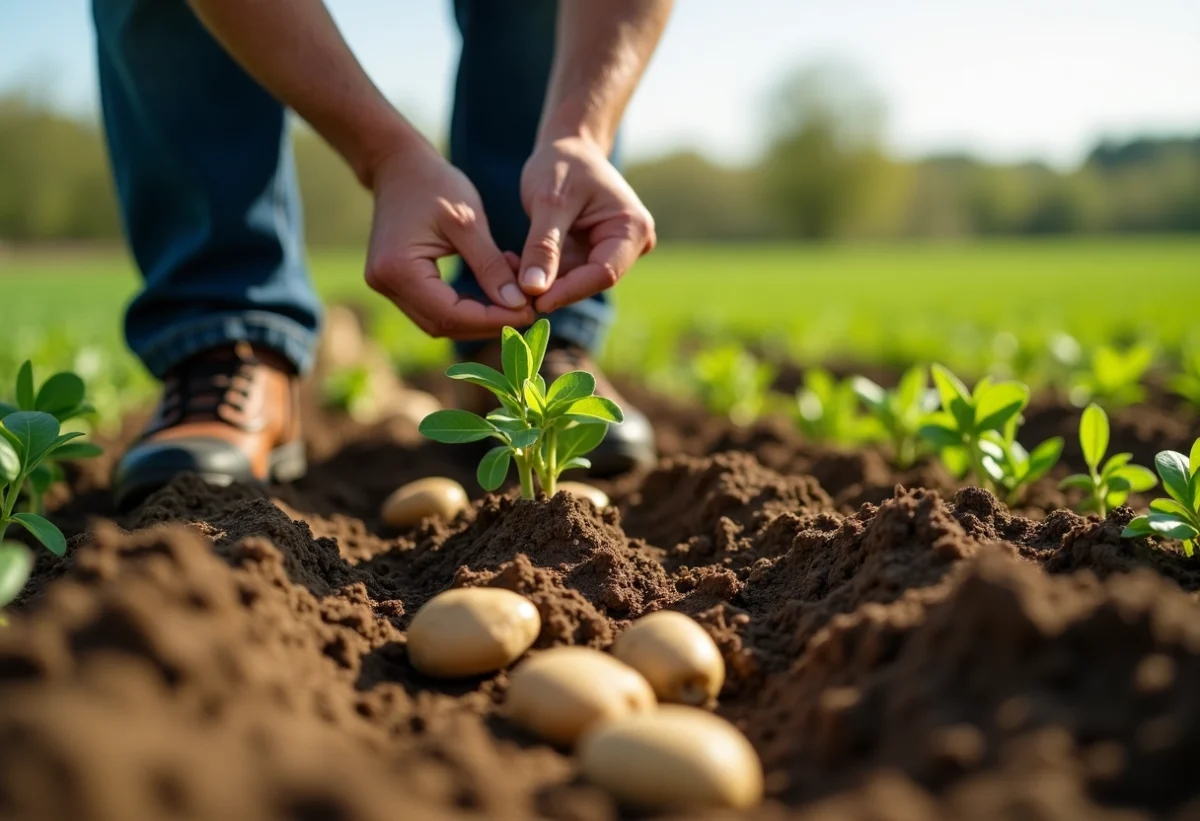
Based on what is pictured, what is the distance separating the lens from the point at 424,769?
1.03m

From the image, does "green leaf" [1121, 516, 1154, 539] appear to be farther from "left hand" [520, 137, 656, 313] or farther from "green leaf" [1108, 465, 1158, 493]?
"left hand" [520, 137, 656, 313]

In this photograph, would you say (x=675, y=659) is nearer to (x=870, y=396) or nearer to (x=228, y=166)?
(x=870, y=396)

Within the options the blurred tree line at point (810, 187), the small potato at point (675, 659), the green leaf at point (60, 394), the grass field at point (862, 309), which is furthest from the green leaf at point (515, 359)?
the blurred tree line at point (810, 187)

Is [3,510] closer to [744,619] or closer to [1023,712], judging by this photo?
[744,619]

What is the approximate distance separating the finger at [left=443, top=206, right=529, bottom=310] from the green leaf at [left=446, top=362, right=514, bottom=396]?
1.07 ft

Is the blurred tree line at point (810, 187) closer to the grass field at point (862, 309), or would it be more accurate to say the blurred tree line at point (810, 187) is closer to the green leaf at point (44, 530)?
the grass field at point (862, 309)

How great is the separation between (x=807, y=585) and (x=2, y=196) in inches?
2031

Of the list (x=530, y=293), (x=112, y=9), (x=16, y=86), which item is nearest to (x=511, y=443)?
(x=530, y=293)

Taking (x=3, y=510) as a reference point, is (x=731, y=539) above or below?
below

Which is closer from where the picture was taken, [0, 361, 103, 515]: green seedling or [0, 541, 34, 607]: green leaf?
[0, 541, 34, 607]: green leaf

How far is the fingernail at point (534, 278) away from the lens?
210 cm

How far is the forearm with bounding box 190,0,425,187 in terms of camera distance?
2.28 metres

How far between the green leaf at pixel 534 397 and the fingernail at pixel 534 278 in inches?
11.9

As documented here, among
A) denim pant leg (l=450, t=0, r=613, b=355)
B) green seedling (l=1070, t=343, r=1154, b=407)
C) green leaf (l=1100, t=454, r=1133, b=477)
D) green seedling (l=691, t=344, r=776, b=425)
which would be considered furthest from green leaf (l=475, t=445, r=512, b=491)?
green seedling (l=1070, t=343, r=1154, b=407)
